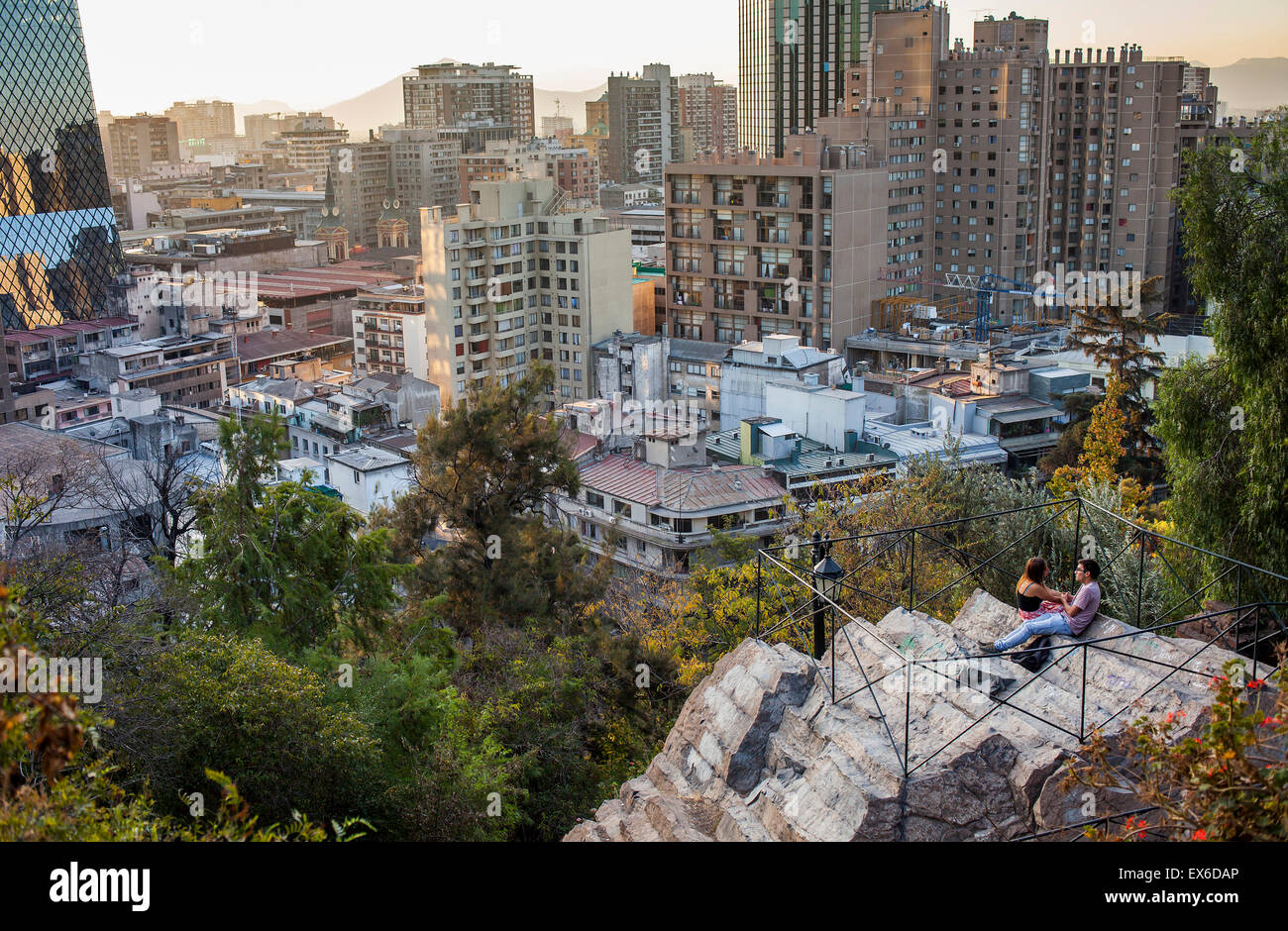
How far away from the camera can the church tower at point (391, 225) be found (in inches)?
5098

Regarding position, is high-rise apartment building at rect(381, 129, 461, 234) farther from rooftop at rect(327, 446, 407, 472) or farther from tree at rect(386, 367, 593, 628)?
tree at rect(386, 367, 593, 628)

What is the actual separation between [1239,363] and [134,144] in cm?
18791

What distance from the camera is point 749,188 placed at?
59031mm

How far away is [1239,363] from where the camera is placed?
45.1 feet

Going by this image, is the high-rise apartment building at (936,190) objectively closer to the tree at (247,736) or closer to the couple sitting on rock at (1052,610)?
the couple sitting on rock at (1052,610)

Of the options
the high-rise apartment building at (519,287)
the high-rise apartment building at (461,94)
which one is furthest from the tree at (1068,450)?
the high-rise apartment building at (461,94)

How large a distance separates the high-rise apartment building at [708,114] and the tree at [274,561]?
147752mm

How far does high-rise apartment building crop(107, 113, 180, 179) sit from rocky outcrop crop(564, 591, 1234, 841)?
184 m

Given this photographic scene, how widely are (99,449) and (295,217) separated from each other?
353 feet

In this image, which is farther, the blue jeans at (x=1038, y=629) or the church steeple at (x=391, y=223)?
the church steeple at (x=391, y=223)

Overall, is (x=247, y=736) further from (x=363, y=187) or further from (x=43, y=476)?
(x=363, y=187)

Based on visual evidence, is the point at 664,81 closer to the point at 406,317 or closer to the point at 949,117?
the point at 949,117

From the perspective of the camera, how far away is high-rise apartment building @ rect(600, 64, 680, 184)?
14600 centimetres
